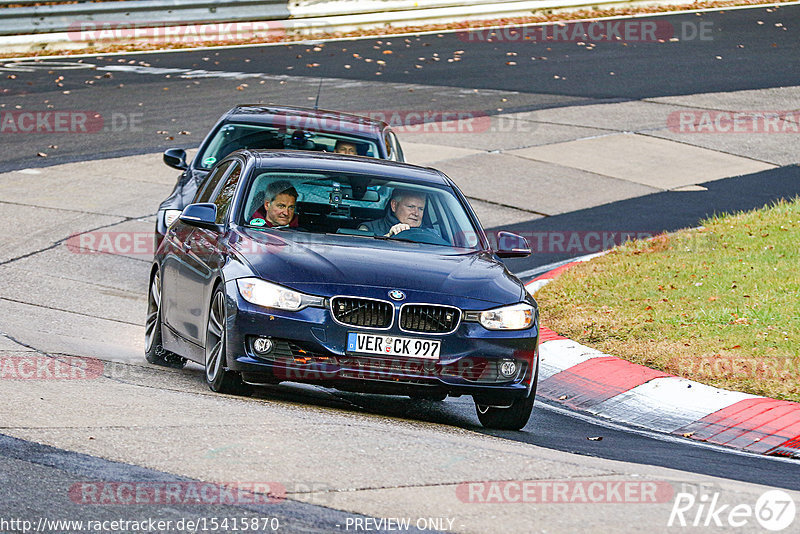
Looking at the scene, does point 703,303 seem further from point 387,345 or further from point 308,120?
point 387,345

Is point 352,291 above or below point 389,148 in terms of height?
above

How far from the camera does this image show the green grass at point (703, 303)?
9.66 meters

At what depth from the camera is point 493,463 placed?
6.30 m

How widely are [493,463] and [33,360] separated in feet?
11.7

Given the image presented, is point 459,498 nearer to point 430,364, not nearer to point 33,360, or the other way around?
point 430,364

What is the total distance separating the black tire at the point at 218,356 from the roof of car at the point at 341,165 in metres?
1.29

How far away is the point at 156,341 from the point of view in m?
9.52

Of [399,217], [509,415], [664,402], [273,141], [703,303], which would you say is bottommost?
[703,303]

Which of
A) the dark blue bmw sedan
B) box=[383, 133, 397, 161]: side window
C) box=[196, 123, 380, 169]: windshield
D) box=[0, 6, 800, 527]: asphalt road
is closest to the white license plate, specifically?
the dark blue bmw sedan

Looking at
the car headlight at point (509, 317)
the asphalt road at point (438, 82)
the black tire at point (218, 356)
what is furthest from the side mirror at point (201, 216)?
A: the asphalt road at point (438, 82)

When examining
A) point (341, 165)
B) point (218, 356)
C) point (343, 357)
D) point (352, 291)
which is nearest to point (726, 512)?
point (343, 357)

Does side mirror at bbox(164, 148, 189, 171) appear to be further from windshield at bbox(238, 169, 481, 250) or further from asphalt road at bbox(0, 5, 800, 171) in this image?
asphalt road at bbox(0, 5, 800, 171)

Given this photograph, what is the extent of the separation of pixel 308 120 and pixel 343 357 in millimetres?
5694

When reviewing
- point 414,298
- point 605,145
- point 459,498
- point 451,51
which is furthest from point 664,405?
point 451,51
